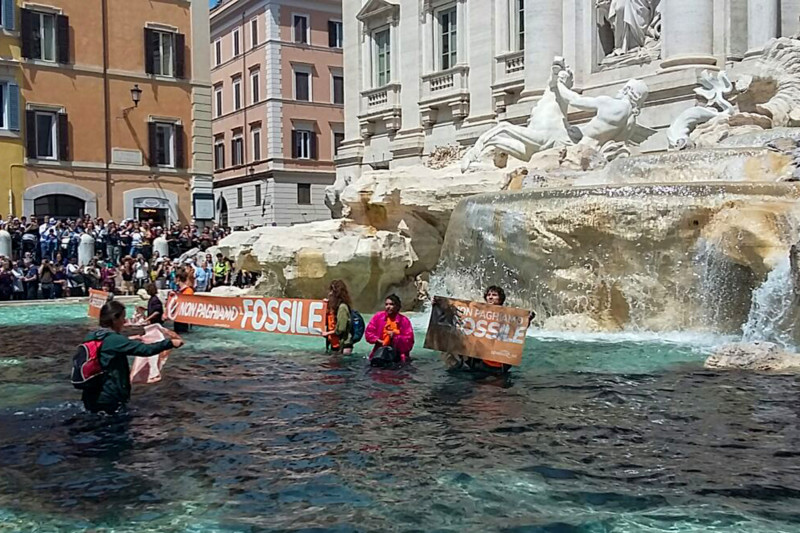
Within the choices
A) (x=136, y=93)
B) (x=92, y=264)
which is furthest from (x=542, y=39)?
(x=136, y=93)

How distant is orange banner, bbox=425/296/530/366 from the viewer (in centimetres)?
805

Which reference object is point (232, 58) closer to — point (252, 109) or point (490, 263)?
point (252, 109)

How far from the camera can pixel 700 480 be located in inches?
201

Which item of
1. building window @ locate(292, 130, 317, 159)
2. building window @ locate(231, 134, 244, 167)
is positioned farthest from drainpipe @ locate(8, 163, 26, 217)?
building window @ locate(231, 134, 244, 167)

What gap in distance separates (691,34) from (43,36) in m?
19.6

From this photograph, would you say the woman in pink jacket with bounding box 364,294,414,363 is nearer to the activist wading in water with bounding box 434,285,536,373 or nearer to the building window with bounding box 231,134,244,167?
the activist wading in water with bounding box 434,285,536,373

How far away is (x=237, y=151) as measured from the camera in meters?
49.8

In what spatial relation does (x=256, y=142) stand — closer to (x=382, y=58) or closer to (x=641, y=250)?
(x=382, y=58)

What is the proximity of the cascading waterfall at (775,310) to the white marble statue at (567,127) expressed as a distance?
24.0 ft

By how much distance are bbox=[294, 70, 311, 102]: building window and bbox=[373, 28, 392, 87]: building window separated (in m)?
16.7

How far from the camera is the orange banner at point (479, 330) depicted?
8047 mm

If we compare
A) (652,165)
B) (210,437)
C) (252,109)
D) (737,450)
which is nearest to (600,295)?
(652,165)

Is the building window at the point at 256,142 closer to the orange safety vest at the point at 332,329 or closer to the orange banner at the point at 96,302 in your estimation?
the orange banner at the point at 96,302

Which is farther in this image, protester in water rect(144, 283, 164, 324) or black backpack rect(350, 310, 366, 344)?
protester in water rect(144, 283, 164, 324)
